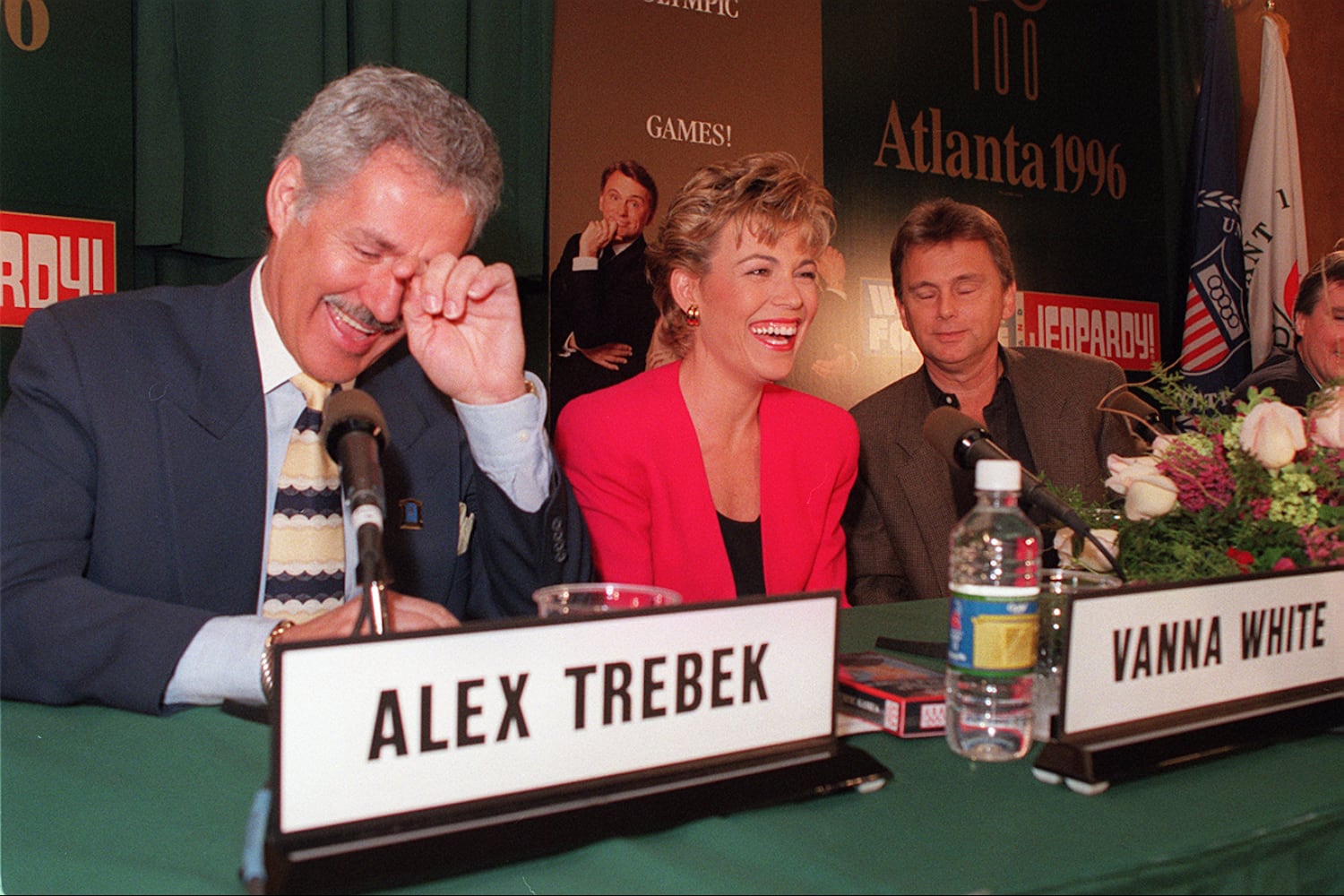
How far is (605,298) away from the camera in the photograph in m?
3.39

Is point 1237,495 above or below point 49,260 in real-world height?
below

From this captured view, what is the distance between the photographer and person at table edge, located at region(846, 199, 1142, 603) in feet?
8.52

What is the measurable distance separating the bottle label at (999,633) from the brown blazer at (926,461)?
1522 millimetres

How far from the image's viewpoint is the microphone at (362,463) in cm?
83

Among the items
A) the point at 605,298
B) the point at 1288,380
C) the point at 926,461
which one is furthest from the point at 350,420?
the point at 1288,380

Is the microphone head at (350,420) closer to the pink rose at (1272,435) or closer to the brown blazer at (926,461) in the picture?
the pink rose at (1272,435)

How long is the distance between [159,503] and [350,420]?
62 cm

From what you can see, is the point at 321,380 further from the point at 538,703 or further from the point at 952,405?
the point at 952,405

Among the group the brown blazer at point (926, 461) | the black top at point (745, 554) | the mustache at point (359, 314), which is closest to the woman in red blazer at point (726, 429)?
the black top at point (745, 554)

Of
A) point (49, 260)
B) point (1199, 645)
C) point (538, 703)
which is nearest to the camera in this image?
point (538, 703)

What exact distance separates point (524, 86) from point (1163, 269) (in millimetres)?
3296

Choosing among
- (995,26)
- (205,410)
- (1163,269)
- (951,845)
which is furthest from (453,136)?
(1163,269)

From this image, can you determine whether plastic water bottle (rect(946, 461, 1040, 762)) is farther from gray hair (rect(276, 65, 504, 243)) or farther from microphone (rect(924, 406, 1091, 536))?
gray hair (rect(276, 65, 504, 243))

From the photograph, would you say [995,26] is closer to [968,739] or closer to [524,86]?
[524,86]
